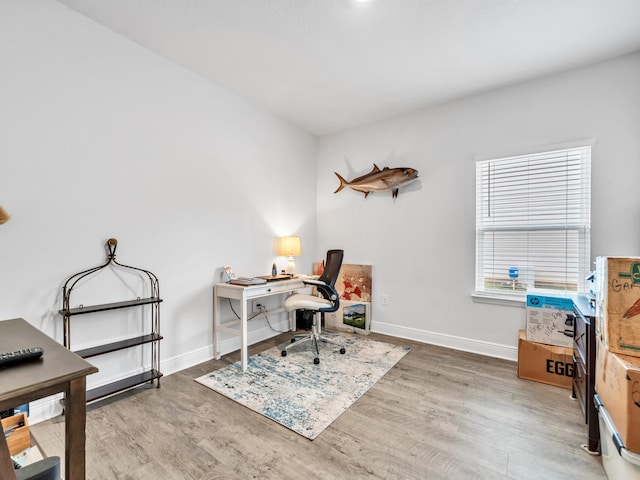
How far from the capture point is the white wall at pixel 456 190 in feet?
8.03

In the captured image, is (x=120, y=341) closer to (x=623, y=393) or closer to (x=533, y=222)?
(x=623, y=393)

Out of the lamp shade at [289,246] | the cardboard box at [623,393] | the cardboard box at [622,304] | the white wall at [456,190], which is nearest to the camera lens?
the cardboard box at [623,393]

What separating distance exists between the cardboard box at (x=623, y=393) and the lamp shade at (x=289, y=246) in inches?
107

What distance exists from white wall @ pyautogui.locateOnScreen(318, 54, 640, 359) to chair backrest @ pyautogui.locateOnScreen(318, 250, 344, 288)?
78 centimetres

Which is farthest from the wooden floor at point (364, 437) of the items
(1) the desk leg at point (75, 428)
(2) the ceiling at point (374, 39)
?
(2) the ceiling at point (374, 39)

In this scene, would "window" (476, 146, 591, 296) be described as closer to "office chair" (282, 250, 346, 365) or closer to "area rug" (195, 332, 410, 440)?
"area rug" (195, 332, 410, 440)

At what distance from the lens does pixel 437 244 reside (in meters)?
3.30

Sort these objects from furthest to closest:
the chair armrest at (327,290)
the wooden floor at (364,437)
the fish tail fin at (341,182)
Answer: the fish tail fin at (341,182) → the chair armrest at (327,290) → the wooden floor at (364,437)

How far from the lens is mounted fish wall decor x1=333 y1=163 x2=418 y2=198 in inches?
135

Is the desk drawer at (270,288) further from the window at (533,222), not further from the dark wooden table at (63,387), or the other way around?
the window at (533,222)

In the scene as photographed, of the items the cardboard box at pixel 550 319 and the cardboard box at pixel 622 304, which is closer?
the cardboard box at pixel 622 304

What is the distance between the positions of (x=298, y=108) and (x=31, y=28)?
87.6 inches

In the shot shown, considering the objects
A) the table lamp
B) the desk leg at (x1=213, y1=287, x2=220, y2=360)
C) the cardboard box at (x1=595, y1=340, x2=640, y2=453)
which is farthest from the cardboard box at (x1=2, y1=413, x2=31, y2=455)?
the cardboard box at (x1=595, y1=340, x2=640, y2=453)

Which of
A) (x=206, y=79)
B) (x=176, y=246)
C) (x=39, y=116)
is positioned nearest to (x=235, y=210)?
(x=176, y=246)
